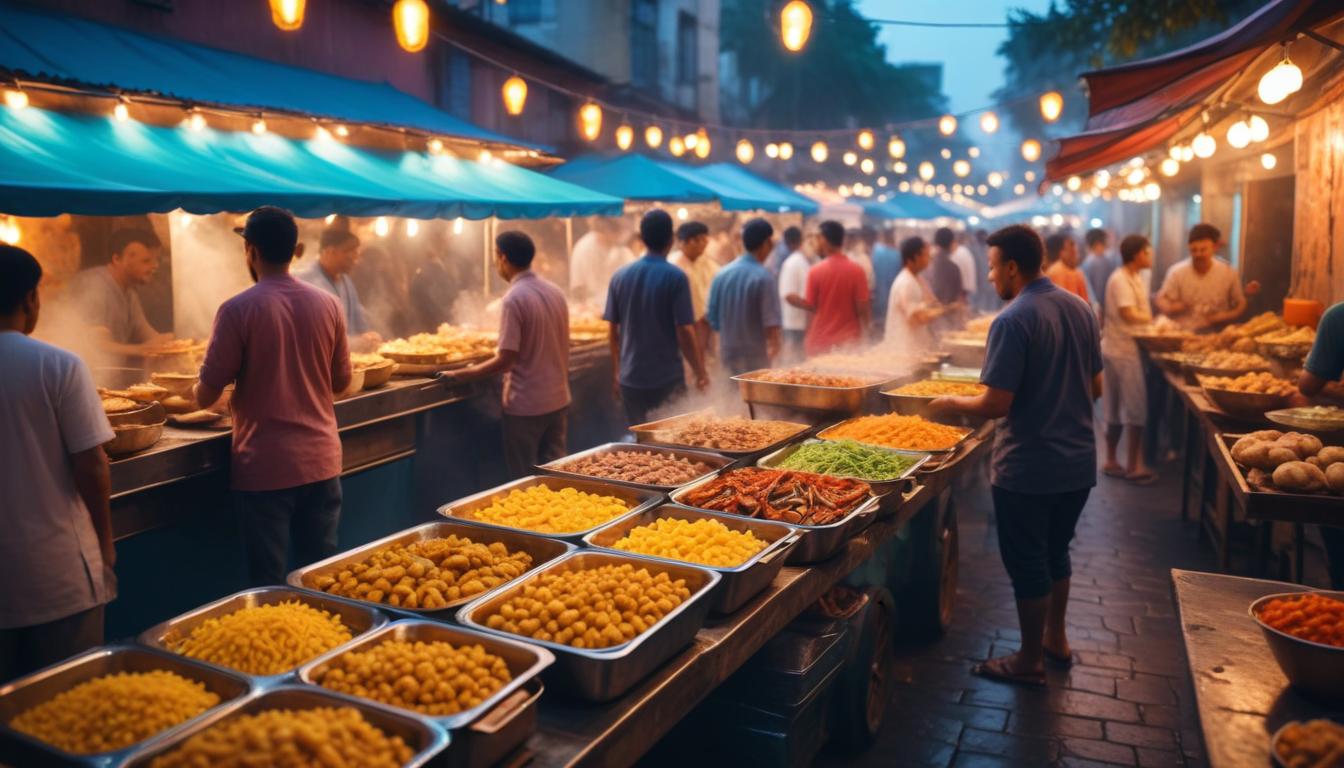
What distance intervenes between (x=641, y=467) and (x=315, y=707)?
2.57 metres

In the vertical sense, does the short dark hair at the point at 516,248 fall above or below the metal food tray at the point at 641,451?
above

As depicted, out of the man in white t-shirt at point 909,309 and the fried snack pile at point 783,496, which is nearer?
the fried snack pile at point 783,496

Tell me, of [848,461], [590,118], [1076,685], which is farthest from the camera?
Result: [590,118]

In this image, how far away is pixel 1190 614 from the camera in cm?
331

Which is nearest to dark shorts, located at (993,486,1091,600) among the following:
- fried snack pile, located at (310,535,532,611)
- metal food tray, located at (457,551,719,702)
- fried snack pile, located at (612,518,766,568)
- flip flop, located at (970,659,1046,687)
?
flip flop, located at (970,659,1046,687)

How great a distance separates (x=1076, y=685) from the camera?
5164mm

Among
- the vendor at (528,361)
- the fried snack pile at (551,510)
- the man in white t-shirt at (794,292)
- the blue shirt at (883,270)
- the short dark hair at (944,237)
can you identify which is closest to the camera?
the fried snack pile at (551,510)

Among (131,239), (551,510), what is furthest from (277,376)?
(131,239)

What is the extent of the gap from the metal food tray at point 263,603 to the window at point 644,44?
66.2ft

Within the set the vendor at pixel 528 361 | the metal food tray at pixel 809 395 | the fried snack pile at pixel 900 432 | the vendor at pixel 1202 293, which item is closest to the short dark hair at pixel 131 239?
the vendor at pixel 528 361

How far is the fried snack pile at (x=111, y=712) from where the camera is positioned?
2104 mm

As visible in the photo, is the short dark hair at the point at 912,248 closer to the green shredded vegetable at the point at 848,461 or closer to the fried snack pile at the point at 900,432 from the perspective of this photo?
the fried snack pile at the point at 900,432

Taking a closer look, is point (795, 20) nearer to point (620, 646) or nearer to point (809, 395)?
Answer: point (809, 395)

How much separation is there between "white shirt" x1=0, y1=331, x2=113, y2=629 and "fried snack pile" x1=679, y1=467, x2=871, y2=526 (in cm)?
237
